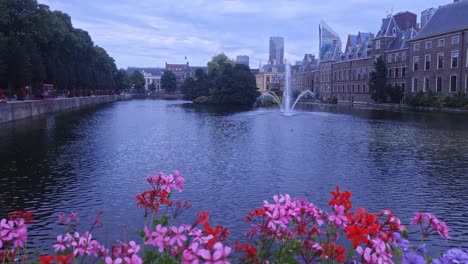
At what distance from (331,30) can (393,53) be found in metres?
97.7

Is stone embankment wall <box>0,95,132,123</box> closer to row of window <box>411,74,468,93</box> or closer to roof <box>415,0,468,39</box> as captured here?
row of window <box>411,74,468,93</box>

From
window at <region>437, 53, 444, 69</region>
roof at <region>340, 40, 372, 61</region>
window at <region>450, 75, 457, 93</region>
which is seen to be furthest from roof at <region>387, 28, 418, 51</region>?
window at <region>450, 75, 457, 93</region>

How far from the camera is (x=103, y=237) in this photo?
857 centimetres

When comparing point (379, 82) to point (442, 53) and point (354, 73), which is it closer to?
point (442, 53)

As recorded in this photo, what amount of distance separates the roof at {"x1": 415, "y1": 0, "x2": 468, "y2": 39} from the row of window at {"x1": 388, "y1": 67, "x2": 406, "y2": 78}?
7733 mm

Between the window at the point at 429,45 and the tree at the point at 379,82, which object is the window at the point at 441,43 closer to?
the window at the point at 429,45

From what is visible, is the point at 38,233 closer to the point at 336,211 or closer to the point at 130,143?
the point at 336,211

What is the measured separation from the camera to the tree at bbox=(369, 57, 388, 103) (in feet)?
233

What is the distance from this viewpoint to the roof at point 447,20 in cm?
5675

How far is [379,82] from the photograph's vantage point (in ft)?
233

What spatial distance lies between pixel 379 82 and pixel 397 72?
5.18 meters

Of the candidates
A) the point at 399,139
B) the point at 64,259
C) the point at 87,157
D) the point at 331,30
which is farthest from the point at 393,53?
the point at 331,30

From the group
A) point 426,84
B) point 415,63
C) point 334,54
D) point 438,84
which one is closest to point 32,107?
point 438,84

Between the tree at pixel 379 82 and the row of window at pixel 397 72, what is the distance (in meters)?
2.16
